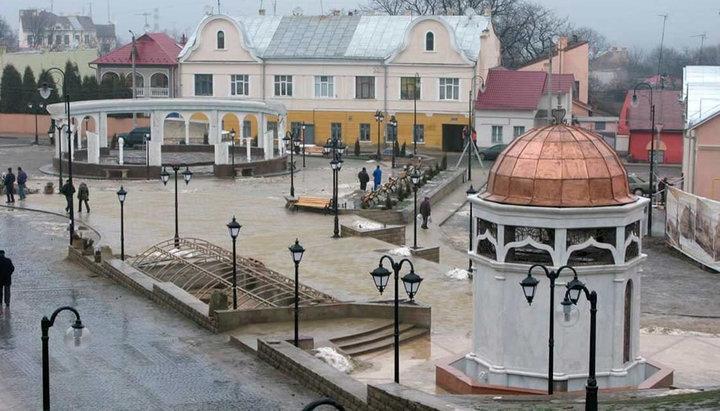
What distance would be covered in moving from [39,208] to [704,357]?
2580 cm

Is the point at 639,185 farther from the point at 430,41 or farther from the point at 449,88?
the point at 430,41

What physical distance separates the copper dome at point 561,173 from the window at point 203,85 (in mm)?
52307

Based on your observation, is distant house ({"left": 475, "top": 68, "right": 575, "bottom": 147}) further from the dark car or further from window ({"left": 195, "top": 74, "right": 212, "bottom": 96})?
window ({"left": 195, "top": 74, "right": 212, "bottom": 96})

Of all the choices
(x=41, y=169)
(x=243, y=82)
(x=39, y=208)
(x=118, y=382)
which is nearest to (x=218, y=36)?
(x=243, y=82)

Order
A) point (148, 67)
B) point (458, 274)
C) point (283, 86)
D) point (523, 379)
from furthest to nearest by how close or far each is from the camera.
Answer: point (148, 67), point (283, 86), point (458, 274), point (523, 379)

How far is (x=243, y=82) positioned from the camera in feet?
227

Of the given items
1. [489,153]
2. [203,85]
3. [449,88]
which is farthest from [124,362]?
[203,85]

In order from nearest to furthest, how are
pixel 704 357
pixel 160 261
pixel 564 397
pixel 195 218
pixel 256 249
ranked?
pixel 564 397 < pixel 704 357 < pixel 160 261 < pixel 256 249 < pixel 195 218

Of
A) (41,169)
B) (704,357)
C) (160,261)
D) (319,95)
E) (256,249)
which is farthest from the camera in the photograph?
(319,95)

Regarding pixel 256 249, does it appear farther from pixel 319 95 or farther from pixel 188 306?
pixel 319 95

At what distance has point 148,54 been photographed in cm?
7331

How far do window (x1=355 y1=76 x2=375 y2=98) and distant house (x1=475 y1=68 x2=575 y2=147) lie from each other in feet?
20.2

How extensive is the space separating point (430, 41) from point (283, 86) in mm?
9103

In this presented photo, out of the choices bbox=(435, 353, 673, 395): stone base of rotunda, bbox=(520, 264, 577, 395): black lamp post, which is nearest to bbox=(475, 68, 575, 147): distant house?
bbox=(435, 353, 673, 395): stone base of rotunda
